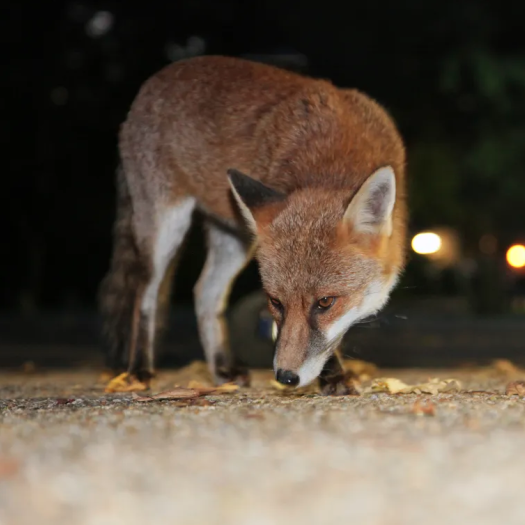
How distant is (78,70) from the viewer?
1994 centimetres

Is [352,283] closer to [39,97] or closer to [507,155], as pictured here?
[39,97]

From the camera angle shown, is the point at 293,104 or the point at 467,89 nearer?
the point at 293,104

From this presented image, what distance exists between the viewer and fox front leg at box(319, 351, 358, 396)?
17.9ft

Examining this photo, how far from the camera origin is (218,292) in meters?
7.14

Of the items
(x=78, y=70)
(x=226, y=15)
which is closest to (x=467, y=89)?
(x=226, y=15)

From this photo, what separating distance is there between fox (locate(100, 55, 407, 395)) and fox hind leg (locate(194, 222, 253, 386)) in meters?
0.01

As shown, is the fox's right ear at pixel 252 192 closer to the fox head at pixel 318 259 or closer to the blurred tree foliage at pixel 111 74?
the fox head at pixel 318 259

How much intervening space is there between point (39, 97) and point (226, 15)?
4.63 meters

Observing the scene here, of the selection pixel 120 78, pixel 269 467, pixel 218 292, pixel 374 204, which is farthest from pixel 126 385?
pixel 120 78

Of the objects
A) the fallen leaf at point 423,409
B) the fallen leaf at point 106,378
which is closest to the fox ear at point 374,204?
the fallen leaf at point 423,409

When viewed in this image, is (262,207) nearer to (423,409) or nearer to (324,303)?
(324,303)

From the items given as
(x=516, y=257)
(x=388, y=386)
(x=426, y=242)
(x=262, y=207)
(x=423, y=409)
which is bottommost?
(x=426, y=242)

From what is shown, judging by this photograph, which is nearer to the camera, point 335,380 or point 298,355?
point 298,355

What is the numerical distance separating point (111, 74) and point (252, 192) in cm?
1545
